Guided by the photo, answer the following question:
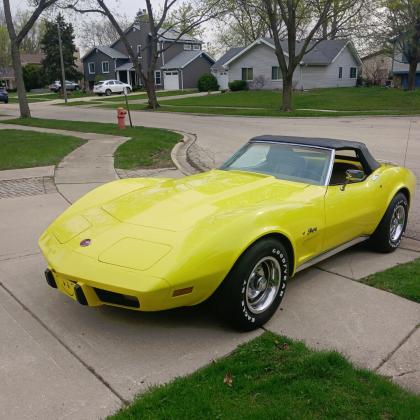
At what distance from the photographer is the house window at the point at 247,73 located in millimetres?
48559

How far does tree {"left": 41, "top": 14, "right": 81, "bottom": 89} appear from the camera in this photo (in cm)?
5916

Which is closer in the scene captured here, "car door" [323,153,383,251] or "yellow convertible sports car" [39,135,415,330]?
"yellow convertible sports car" [39,135,415,330]

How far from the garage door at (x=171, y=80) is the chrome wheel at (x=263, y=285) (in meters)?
56.5

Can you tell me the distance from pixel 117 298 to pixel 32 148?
33.1 feet

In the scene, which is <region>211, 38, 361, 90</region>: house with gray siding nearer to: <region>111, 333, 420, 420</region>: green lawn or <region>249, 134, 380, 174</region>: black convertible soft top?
<region>249, 134, 380, 174</region>: black convertible soft top

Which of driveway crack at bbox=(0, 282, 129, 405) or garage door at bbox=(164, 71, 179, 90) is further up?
garage door at bbox=(164, 71, 179, 90)

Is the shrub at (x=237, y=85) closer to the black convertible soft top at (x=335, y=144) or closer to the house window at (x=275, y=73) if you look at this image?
the house window at (x=275, y=73)

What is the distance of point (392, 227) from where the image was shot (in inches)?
204

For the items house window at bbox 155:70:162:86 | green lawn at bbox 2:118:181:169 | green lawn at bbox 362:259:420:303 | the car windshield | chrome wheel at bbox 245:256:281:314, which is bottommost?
green lawn at bbox 362:259:420:303

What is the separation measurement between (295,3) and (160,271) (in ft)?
79.1

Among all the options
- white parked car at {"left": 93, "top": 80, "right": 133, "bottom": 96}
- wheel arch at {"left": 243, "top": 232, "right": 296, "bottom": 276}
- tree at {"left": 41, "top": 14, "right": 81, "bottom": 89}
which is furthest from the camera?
tree at {"left": 41, "top": 14, "right": 81, "bottom": 89}

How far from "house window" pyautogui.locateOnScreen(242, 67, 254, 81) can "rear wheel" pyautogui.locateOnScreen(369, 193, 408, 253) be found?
148ft

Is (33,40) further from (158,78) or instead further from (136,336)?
(136,336)

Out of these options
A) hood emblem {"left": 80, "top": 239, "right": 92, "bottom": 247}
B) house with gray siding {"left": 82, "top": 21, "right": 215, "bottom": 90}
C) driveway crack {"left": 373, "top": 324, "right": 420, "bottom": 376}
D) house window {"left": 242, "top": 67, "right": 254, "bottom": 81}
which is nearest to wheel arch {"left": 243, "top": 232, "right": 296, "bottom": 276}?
driveway crack {"left": 373, "top": 324, "right": 420, "bottom": 376}
